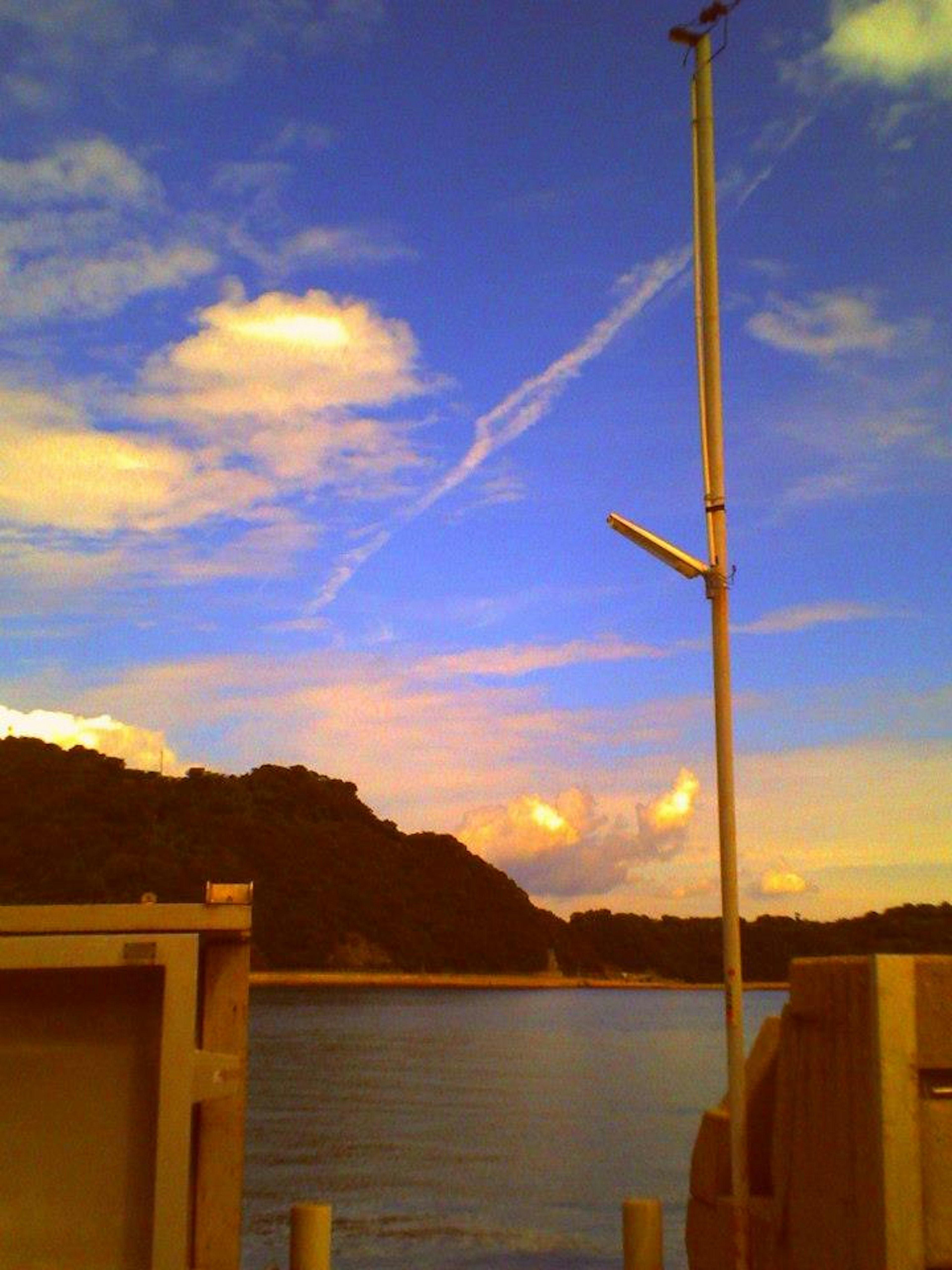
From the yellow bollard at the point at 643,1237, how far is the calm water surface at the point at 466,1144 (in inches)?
559

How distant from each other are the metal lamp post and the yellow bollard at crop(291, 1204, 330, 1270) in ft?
6.35

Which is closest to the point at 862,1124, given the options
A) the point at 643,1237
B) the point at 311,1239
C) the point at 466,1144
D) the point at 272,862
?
the point at 643,1237

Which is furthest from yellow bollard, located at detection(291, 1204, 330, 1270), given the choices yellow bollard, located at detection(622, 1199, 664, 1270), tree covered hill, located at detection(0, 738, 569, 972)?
tree covered hill, located at detection(0, 738, 569, 972)

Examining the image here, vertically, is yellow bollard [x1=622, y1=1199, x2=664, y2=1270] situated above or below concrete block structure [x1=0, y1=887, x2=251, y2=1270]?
below

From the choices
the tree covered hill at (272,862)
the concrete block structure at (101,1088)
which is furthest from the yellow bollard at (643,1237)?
the tree covered hill at (272,862)

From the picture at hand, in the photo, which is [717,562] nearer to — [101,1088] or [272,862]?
[101,1088]

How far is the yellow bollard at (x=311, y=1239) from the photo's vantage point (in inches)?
277

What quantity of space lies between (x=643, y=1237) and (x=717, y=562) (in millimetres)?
3482

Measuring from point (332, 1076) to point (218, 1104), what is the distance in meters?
63.4

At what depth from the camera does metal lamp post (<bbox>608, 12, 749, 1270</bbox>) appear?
22.7 feet

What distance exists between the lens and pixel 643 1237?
7.31 meters

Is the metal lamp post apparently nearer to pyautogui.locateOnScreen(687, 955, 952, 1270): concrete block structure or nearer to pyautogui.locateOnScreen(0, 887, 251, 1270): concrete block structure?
pyautogui.locateOnScreen(687, 955, 952, 1270): concrete block structure

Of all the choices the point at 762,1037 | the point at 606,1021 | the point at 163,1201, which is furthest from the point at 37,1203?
the point at 606,1021

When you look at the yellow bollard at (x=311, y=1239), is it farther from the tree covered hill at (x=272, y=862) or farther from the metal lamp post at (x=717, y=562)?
the tree covered hill at (x=272, y=862)
